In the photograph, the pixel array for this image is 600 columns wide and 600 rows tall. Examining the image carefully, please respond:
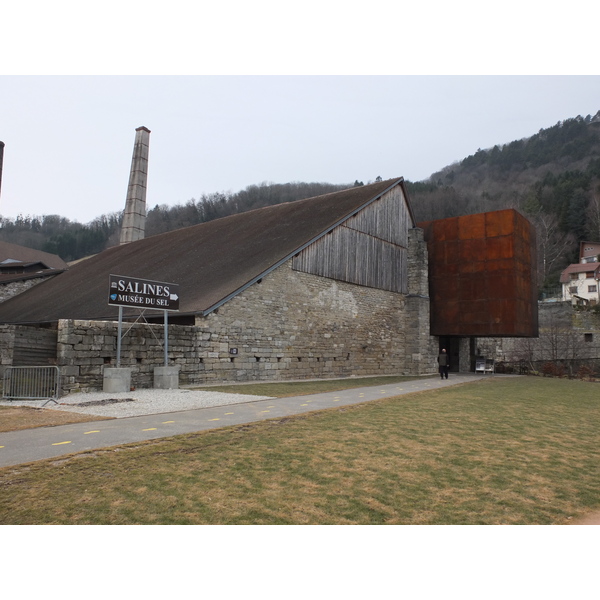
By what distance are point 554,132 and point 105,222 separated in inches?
3649

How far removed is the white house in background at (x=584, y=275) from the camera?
193 ft

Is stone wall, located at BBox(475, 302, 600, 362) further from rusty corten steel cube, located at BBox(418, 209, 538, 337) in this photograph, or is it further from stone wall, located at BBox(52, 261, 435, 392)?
stone wall, located at BBox(52, 261, 435, 392)

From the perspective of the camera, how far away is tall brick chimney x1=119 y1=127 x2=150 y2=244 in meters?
40.1

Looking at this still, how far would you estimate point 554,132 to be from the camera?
310ft

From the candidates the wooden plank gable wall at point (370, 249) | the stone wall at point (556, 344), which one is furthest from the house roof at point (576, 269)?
the wooden plank gable wall at point (370, 249)

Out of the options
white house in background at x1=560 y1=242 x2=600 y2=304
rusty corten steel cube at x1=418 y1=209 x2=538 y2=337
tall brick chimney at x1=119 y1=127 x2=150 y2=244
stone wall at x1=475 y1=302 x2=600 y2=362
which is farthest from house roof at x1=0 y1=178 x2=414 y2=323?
white house in background at x1=560 y1=242 x2=600 y2=304

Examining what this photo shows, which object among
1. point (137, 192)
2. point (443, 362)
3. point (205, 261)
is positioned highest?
point (137, 192)

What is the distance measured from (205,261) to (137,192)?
22.6m

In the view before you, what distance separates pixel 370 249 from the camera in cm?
2355

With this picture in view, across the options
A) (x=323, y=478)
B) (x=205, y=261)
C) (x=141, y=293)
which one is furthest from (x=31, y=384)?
(x=205, y=261)

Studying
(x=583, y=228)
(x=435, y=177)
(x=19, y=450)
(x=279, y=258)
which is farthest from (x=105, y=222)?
(x=19, y=450)

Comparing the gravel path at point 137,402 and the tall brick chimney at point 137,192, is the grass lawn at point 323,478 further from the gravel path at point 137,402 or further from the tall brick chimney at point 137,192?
the tall brick chimney at point 137,192

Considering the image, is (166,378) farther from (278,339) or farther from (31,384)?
(278,339)

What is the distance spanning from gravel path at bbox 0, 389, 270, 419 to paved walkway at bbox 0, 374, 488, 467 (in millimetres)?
502
